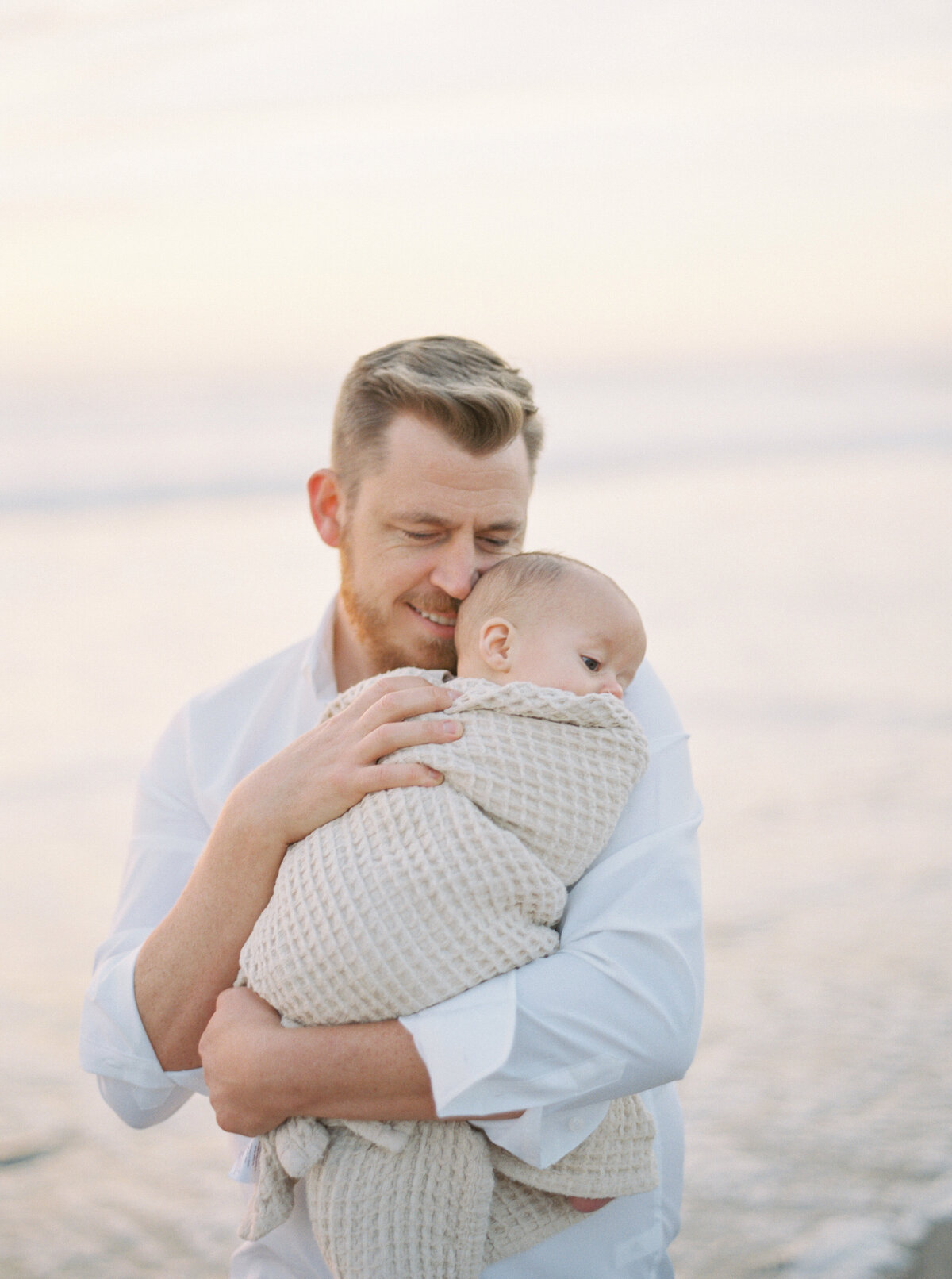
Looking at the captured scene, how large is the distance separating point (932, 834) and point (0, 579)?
23.5 ft

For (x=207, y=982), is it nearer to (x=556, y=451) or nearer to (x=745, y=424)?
(x=556, y=451)

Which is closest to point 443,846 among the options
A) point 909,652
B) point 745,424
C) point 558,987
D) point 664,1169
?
point 558,987

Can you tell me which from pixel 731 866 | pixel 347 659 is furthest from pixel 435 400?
pixel 731 866

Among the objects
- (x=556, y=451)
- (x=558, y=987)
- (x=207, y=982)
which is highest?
(x=558, y=987)

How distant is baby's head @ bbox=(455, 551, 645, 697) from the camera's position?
2066 millimetres

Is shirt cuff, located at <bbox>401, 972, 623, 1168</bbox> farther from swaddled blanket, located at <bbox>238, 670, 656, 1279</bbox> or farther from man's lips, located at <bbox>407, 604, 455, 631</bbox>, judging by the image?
man's lips, located at <bbox>407, 604, 455, 631</bbox>

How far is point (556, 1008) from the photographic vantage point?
1.79 meters

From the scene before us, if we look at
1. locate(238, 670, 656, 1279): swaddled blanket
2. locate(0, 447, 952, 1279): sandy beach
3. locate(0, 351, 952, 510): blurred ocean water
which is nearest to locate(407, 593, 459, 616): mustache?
locate(238, 670, 656, 1279): swaddled blanket

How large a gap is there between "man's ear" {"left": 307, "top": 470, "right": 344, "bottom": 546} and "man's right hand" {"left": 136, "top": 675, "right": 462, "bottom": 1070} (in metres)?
0.69

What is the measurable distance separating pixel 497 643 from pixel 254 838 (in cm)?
52

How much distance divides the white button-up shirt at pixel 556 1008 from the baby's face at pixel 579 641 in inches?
5.0

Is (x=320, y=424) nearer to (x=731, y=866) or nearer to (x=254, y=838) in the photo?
(x=731, y=866)

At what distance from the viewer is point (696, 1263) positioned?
2961 mm

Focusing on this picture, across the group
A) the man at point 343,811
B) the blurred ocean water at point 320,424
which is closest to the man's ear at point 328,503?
the man at point 343,811
